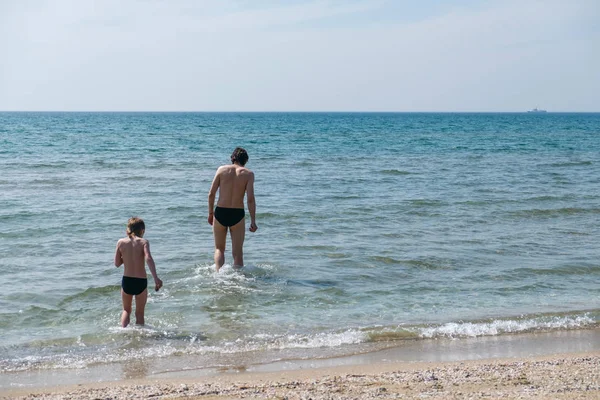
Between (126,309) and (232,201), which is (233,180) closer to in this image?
(232,201)

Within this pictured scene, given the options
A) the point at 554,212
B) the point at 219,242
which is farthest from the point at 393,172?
the point at 219,242

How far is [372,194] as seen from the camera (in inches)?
680

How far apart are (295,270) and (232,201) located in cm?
139

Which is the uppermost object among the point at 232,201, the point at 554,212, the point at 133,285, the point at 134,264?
the point at 232,201

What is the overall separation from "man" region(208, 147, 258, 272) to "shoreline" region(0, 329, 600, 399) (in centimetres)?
321

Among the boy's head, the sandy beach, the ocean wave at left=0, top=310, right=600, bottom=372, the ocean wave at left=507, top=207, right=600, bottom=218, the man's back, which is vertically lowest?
the ocean wave at left=0, top=310, right=600, bottom=372

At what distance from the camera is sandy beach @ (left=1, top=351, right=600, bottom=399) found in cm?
505

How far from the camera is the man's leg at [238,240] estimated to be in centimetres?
945

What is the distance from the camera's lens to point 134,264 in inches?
282

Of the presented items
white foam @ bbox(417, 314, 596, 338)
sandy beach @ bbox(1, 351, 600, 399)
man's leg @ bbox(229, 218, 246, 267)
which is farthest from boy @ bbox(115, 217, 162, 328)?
white foam @ bbox(417, 314, 596, 338)

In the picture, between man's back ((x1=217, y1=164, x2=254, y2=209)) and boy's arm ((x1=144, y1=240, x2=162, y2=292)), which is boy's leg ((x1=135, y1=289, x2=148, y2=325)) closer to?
A: boy's arm ((x1=144, y1=240, x2=162, y2=292))

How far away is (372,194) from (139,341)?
11028mm

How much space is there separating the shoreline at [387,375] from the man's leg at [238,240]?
324 cm

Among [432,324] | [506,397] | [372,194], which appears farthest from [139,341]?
[372,194]
